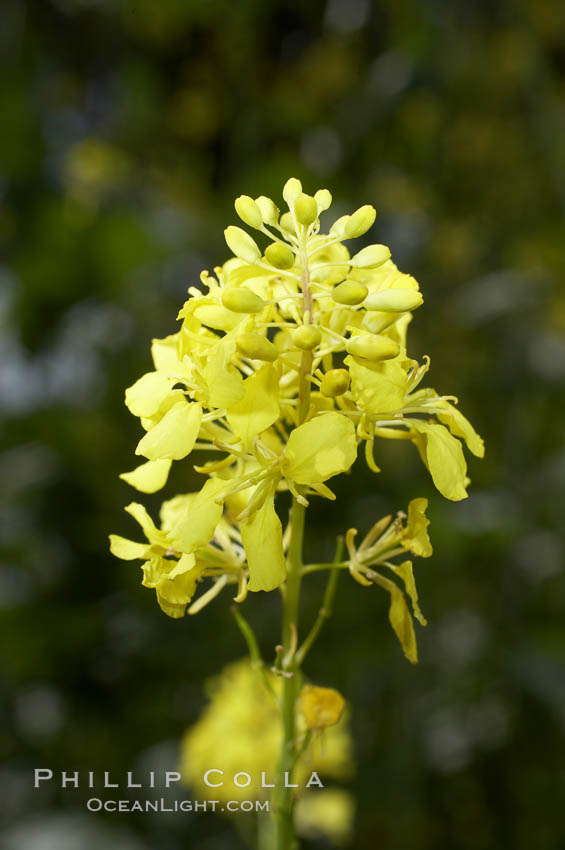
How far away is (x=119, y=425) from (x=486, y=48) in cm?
298

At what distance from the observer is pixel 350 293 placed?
76 centimetres

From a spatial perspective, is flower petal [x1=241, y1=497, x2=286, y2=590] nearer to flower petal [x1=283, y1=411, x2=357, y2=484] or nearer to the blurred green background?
flower petal [x1=283, y1=411, x2=357, y2=484]

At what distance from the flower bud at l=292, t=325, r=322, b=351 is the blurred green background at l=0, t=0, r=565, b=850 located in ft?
5.42

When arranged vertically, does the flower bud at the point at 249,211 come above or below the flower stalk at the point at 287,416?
above

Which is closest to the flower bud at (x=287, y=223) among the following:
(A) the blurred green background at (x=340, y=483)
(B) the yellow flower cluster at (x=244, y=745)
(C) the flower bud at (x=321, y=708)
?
(C) the flower bud at (x=321, y=708)

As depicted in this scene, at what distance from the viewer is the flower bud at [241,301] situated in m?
0.76

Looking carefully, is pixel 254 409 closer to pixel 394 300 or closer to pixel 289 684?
pixel 394 300

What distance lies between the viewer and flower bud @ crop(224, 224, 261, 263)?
842 mm

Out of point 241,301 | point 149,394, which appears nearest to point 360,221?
point 241,301

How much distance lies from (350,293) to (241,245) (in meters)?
0.16

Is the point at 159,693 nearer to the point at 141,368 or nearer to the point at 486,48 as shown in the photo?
the point at 141,368

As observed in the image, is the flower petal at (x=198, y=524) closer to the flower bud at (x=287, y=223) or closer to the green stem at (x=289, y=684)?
the green stem at (x=289, y=684)

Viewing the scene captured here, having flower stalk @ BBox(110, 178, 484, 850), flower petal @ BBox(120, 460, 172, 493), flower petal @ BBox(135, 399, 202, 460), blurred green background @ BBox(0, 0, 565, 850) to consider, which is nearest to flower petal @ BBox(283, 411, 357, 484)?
flower stalk @ BBox(110, 178, 484, 850)

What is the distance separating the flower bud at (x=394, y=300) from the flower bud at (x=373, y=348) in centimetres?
4
